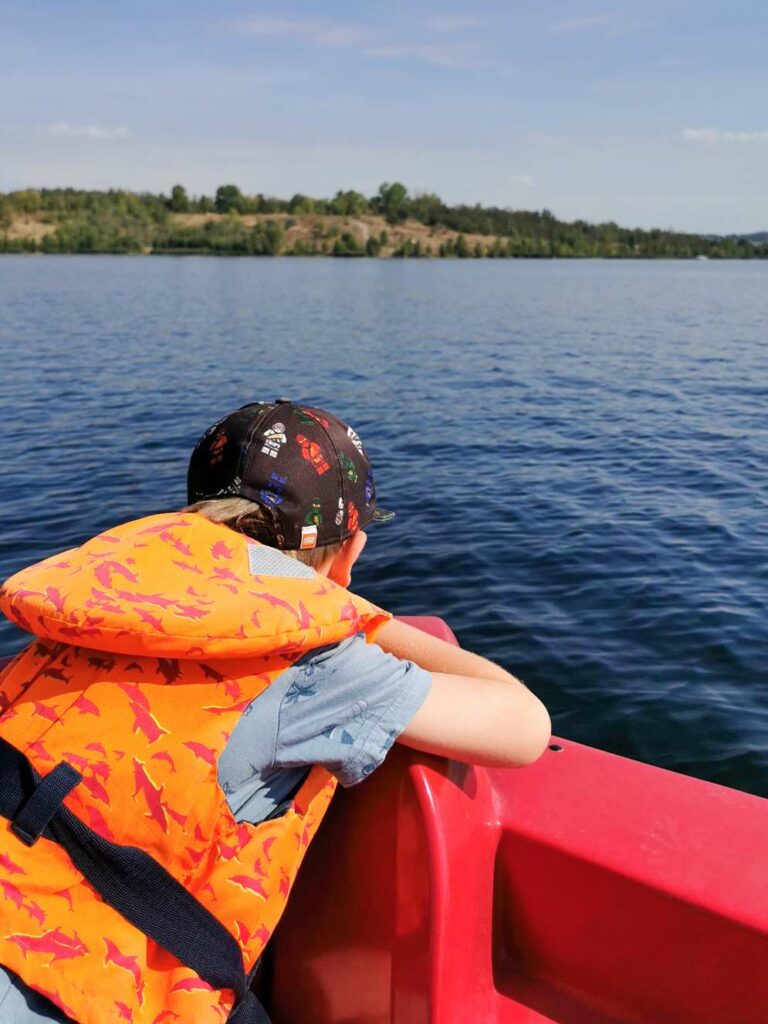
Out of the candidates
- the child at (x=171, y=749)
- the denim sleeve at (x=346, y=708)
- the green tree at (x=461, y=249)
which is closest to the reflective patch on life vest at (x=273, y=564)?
the child at (x=171, y=749)

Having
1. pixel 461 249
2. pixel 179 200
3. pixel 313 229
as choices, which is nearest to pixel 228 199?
pixel 179 200

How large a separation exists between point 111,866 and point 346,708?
403 millimetres

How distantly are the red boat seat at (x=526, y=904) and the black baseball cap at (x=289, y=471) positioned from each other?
44 cm

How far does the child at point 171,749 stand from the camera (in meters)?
1.38

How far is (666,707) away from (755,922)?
3229 millimetres

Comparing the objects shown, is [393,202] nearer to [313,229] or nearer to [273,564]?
[313,229]

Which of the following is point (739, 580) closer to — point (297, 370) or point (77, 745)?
point (77, 745)

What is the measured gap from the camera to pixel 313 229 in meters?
137

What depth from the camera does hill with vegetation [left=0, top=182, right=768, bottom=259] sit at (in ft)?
388

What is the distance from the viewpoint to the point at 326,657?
1.50m

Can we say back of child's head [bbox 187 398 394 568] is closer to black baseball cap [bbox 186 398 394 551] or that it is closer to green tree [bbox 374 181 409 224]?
black baseball cap [bbox 186 398 394 551]

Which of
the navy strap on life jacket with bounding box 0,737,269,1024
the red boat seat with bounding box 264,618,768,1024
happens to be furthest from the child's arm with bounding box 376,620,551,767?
the navy strap on life jacket with bounding box 0,737,269,1024

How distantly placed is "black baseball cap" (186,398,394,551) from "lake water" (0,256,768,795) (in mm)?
3286

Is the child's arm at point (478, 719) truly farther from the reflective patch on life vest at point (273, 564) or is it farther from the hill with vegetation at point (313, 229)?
the hill with vegetation at point (313, 229)
